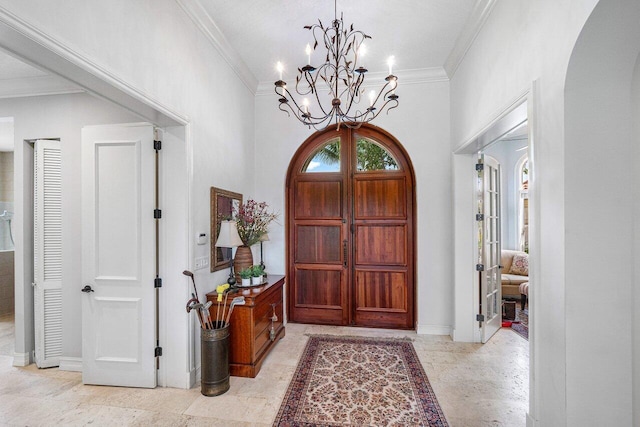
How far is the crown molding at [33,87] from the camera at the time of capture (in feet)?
10.0

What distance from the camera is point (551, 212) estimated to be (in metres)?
1.74

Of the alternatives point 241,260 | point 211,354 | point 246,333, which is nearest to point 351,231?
point 241,260

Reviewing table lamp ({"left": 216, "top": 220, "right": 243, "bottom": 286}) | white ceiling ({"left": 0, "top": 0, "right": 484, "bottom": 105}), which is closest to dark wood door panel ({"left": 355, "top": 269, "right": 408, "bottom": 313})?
table lamp ({"left": 216, "top": 220, "right": 243, "bottom": 286})

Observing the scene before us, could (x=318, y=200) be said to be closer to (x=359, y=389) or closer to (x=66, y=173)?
(x=359, y=389)

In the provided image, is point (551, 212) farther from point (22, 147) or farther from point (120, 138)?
point (22, 147)

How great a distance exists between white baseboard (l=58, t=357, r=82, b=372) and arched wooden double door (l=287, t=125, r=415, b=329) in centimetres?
242

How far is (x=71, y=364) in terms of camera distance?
305cm

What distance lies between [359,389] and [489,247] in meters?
2.51

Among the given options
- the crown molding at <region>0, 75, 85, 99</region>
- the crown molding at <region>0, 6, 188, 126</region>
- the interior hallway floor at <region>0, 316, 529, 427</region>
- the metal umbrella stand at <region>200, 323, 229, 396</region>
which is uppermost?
the crown molding at <region>0, 75, 85, 99</region>

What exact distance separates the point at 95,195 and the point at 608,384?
3.90m

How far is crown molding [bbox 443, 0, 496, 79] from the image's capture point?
2.66m

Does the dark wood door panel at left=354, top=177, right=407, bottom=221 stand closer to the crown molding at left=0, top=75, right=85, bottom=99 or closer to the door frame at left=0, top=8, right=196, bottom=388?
the door frame at left=0, top=8, right=196, bottom=388

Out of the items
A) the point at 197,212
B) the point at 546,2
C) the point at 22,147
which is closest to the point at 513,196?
the point at 546,2

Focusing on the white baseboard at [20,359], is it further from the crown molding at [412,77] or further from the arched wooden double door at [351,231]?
the crown molding at [412,77]
